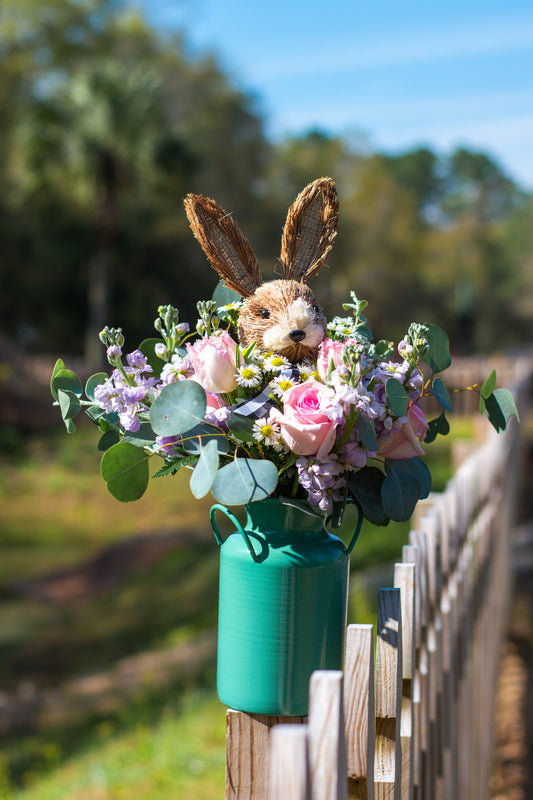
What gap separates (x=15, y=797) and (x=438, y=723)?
8.71 feet

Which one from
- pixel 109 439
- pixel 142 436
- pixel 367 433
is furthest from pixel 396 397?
pixel 109 439

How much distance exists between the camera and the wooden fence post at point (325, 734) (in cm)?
78

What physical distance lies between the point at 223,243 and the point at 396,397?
1.42 feet

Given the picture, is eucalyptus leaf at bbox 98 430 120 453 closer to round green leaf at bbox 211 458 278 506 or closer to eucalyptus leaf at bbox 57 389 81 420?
eucalyptus leaf at bbox 57 389 81 420

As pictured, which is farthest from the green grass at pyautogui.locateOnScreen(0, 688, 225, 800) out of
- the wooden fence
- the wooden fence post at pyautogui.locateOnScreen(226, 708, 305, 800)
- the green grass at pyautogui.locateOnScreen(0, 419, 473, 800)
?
the wooden fence post at pyautogui.locateOnScreen(226, 708, 305, 800)

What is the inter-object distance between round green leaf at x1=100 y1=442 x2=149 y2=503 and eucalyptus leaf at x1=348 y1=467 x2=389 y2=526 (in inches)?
12.6

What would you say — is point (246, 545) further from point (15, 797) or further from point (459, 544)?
point (15, 797)

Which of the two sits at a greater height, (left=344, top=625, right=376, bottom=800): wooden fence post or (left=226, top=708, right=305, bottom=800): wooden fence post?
(left=344, top=625, right=376, bottom=800): wooden fence post

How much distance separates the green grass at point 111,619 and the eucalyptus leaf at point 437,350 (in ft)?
8.19

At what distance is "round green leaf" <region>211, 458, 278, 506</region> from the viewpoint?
3.41 feet

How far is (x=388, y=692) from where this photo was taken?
1.15m

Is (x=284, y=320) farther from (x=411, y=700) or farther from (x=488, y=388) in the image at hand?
(x=411, y=700)

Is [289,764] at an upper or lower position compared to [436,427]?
lower

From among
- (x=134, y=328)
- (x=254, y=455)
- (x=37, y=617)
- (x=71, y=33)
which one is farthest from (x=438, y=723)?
(x=71, y=33)
